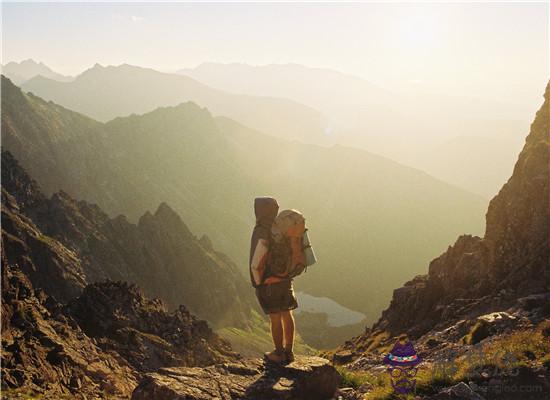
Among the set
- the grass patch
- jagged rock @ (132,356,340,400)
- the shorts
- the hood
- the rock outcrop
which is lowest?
the rock outcrop

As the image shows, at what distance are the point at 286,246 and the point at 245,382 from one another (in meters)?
3.00

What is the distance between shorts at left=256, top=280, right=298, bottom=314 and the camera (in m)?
9.72

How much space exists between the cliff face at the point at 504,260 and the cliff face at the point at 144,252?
200ft

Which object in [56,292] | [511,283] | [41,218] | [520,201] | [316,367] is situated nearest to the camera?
[316,367]

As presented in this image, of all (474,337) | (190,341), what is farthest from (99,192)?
(474,337)

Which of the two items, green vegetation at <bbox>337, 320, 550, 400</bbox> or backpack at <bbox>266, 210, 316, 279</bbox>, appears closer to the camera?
green vegetation at <bbox>337, 320, 550, 400</bbox>

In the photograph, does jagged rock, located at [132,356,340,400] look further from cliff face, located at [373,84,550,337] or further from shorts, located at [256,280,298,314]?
cliff face, located at [373,84,550,337]

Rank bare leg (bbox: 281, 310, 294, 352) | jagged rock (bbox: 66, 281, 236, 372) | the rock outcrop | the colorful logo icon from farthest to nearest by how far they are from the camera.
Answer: jagged rock (bbox: 66, 281, 236, 372)
the rock outcrop
bare leg (bbox: 281, 310, 294, 352)
the colorful logo icon

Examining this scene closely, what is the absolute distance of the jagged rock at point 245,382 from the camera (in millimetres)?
8266

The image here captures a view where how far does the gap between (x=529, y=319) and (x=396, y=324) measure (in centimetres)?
2523

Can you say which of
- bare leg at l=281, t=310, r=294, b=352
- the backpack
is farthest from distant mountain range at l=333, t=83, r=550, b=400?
the backpack

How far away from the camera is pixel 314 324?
5876 inches

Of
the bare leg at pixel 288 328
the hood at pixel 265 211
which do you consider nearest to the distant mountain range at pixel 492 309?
the bare leg at pixel 288 328

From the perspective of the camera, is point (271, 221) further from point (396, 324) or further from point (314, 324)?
point (314, 324)
